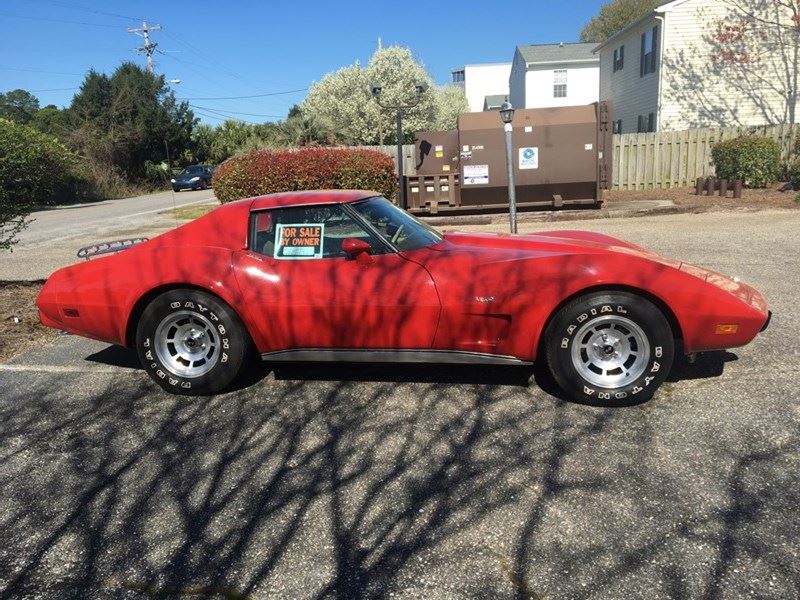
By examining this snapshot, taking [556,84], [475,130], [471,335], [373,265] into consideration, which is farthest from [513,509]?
[556,84]

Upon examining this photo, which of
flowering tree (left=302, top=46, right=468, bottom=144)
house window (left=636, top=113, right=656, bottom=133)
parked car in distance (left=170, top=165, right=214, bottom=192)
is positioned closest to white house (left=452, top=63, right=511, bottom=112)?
flowering tree (left=302, top=46, right=468, bottom=144)

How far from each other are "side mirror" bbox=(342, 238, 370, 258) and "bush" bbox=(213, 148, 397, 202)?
33.4ft

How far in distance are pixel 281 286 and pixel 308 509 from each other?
1612mm

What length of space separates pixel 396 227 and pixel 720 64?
21866mm

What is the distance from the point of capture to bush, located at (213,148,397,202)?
1403 cm

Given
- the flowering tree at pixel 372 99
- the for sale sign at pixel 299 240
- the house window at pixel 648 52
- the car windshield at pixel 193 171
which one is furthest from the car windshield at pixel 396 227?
the car windshield at pixel 193 171

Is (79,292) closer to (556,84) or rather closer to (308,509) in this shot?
(308,509)

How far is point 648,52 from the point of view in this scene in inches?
941

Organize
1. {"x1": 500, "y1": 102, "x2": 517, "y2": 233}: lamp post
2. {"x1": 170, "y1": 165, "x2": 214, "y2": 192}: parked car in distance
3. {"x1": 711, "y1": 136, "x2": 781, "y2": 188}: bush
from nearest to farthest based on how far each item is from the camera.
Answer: {"x1": 500, "y1": 102, "x2": 517, "y2": 233}: lamp post < {"x1": 711, "y1": 136, "x2": 781, "y2": 188}: bush < {"x1": 170, "y1": 165, "x2": 214, "y2": 192}: parked car in distance

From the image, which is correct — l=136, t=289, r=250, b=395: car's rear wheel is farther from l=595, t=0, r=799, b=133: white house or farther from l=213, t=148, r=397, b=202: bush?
l=595, t=0, r=799, b=133: white house

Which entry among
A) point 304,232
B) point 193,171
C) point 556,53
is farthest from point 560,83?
point 304,232

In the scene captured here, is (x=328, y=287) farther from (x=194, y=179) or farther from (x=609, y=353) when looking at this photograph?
(x=194, y=179)

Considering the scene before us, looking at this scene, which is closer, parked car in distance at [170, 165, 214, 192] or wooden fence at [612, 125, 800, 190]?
wooden fence at [612, 125, 800, 190]

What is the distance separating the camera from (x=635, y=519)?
8.81ft
